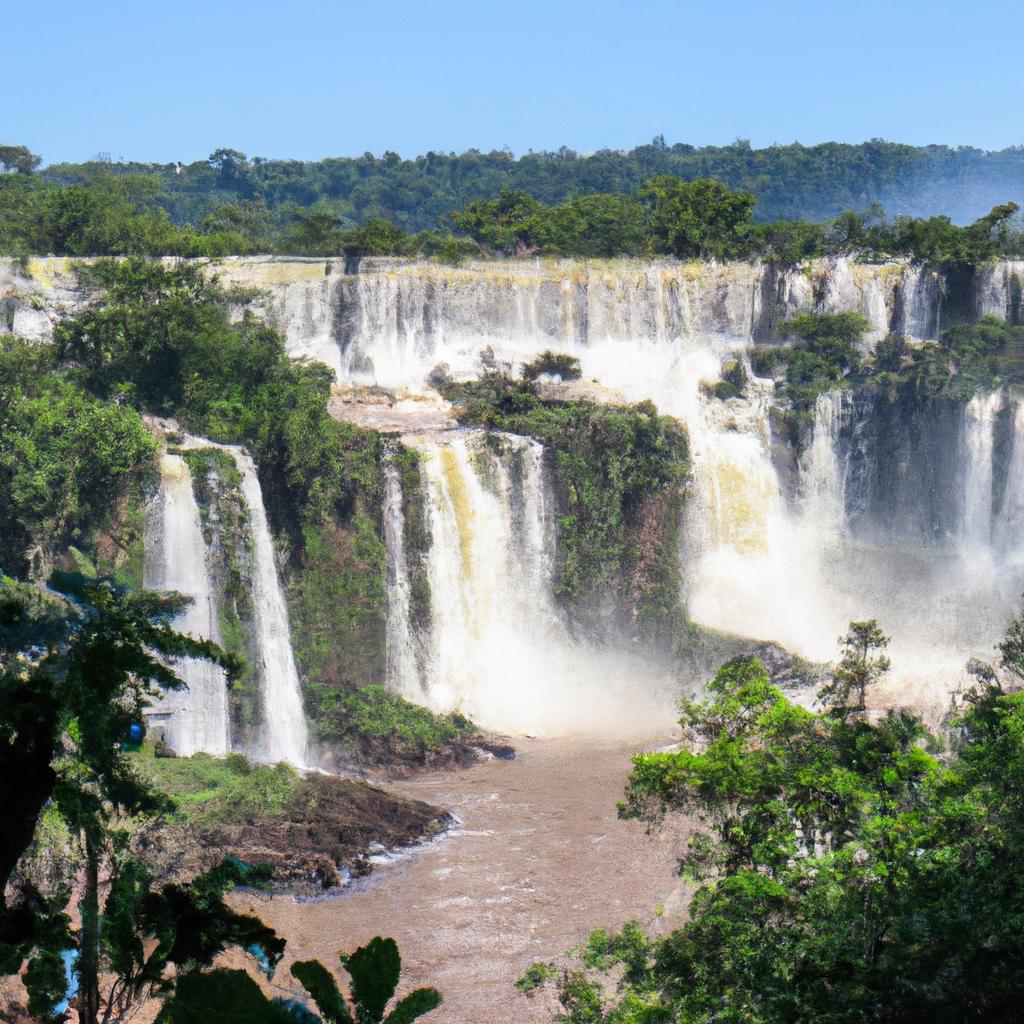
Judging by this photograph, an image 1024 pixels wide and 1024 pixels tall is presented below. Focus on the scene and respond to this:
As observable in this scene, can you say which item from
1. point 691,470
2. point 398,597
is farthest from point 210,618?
point 691,470

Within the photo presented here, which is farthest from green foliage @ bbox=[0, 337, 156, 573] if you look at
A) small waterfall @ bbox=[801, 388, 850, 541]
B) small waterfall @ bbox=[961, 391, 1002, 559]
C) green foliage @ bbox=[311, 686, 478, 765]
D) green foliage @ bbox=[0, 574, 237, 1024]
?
small waterfall @ bbox=[961, 391, 1002, 559]

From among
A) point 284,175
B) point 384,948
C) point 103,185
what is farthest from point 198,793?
point 284,175

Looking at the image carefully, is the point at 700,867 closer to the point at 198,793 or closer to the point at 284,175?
the point at 198,793

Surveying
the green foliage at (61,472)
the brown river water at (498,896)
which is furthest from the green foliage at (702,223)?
the brown river water at (498,896)

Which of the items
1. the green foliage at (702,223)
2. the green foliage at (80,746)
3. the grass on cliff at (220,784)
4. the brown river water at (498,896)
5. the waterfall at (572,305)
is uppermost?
the green foliage at (702,223)

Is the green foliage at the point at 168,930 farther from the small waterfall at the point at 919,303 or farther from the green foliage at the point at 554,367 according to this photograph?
the small waterfall at the point at 919,303

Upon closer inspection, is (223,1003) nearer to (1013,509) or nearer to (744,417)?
(744,417)
